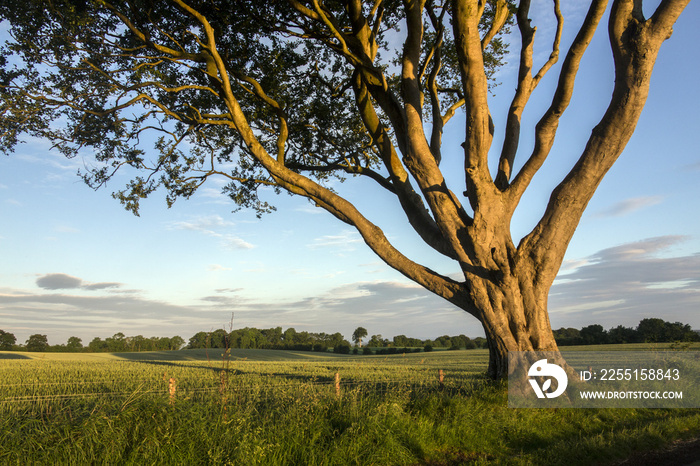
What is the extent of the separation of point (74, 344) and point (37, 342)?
239 inches

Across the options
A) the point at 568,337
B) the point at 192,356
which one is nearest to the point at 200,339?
the point at 192,356

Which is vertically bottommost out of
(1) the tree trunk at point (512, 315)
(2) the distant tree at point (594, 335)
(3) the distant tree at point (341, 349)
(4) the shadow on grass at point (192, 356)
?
(3) the distant tree at point (341, 349)

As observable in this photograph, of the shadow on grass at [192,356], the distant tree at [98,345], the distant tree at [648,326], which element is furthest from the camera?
the distant tree at [98,345]

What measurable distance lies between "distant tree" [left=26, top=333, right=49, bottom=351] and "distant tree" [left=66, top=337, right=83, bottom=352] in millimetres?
3699

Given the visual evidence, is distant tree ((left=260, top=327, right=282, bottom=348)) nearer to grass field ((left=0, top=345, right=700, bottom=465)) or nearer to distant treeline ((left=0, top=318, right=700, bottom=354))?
distant treeline ((left=0, top=318, right=700, bottom=354))

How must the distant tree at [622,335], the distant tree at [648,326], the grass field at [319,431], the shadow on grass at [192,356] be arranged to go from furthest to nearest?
the distant tree at [622,335] < the distant tree at [648,326] < the shadow on grass at [192,356] < the grass field at [319,431]

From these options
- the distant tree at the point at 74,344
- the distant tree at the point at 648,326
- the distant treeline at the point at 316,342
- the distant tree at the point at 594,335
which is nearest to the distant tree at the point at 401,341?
the distant treeline at the point at 316,342

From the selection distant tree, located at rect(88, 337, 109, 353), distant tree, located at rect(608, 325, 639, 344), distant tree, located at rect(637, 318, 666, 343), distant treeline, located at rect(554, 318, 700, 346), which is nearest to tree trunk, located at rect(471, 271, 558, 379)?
distant treeline, located at rect(554, 318, 700, 346)

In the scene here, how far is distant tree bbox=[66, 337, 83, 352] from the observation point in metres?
78.8

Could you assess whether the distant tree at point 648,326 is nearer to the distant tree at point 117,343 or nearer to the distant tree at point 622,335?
the distant tree at point 622,335

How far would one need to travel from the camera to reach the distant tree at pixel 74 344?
78.8 meters

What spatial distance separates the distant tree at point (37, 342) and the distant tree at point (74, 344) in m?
3.70

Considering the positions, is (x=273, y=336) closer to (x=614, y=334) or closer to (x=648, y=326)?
(x=614, y=334)

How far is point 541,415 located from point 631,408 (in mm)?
2659
